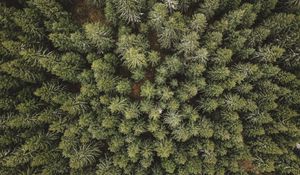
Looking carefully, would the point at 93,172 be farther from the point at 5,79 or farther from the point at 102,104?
the point at 5,79

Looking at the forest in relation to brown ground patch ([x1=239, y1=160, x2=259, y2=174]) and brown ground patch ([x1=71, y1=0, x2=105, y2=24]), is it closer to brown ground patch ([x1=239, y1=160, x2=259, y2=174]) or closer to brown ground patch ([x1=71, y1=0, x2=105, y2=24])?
brown ground patch ([x1=239, y1=160, x2=259, y2=174])

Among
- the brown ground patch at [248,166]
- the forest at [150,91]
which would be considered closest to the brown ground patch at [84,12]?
the forest at [150,91]

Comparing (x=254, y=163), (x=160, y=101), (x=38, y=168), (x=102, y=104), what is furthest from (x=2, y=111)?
(x=254, y=163)

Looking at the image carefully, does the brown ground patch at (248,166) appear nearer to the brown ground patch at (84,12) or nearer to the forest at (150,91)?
the forest at (150,91)

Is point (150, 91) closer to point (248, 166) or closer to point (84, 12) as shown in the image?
point (84, 12)

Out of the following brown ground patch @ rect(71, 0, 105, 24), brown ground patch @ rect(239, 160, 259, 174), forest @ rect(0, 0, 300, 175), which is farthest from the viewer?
brown ground patch @ rect(71, 0, 105, 24)

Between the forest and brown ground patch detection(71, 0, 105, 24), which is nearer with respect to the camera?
the forest

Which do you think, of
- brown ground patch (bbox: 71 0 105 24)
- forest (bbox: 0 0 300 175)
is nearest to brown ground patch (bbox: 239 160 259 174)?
forest (bbox: 0 0 300 175)
